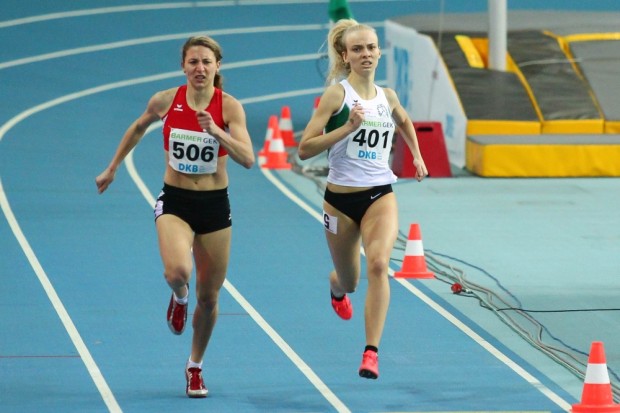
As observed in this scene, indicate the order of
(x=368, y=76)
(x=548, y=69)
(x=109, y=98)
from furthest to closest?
(x=109, y=98) < (x=548, y=69) < (x=368, y=76)

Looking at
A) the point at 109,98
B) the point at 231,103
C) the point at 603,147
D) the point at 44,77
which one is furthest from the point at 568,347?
the point at 44,77

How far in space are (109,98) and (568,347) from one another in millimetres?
16110

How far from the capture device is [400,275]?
13.0 m

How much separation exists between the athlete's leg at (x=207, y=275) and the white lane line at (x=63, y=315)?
→ 2.02 feet

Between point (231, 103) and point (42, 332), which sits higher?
point (231, 103)

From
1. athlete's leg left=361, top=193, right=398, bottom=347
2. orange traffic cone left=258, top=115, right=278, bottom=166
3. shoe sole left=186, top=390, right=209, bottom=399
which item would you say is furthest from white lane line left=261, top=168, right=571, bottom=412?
orange traffic cone left=258, top=115, right=278, bottom=166

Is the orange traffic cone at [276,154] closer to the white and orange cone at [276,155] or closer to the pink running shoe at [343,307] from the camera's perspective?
the white and orange cone at [276,155]

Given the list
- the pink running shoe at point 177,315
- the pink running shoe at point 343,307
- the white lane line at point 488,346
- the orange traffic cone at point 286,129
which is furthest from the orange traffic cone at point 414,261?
the orange traffic cone at point 286,129

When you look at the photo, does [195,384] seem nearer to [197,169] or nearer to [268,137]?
[197,169]

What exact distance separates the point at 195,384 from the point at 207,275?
702 millimetres

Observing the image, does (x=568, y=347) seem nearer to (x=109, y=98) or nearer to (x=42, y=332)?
(x=42, y=332)

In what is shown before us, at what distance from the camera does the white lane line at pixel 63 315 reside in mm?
9070

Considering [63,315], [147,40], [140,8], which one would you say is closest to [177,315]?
[63,315]

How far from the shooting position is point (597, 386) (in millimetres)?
8445
